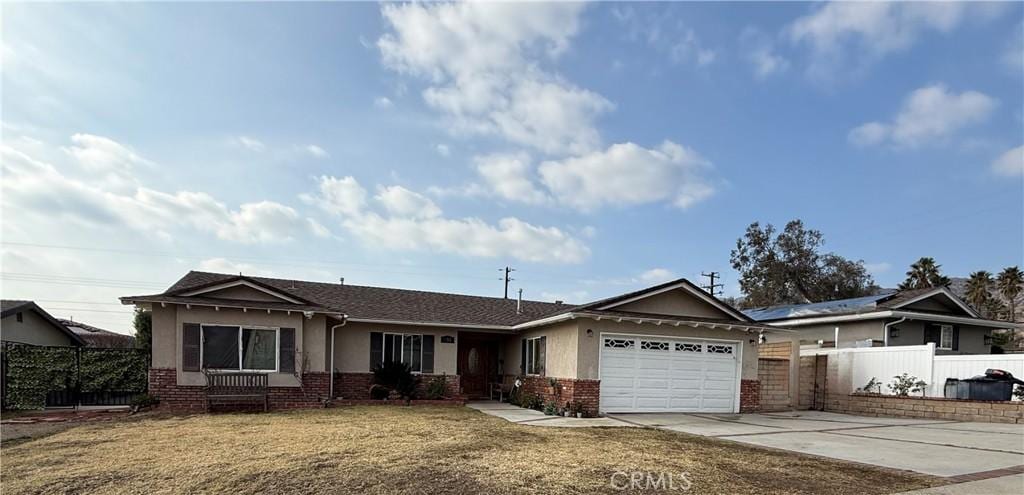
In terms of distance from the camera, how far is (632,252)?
23.8 meters

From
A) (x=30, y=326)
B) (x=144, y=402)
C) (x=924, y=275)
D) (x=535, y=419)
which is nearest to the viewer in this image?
(x=535, y=419)

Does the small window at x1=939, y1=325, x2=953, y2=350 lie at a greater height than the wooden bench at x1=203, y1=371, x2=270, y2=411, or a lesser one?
greater

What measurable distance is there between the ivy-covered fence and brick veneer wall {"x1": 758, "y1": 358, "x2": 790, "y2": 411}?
16872 mm

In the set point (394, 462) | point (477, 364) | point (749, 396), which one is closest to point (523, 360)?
point (477, 364)

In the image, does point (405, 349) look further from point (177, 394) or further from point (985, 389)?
point (985, 389)

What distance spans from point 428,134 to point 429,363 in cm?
676

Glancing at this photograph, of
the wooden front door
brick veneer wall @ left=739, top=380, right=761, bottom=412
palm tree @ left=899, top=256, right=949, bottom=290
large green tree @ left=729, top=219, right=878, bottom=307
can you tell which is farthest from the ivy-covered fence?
palm tree @ left=899, top=256, right=949, bottom=290

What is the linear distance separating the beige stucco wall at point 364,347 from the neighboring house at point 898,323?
1197cm

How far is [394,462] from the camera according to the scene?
7172 millimetres

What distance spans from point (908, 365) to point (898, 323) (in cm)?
501

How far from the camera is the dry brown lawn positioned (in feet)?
20.1

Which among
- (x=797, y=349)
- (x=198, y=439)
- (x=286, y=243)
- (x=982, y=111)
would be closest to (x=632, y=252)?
(x=797, y=349)

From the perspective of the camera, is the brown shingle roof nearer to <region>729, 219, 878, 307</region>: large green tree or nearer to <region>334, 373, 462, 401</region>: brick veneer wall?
<region>334, 373, 462, 401</region>: brick veneer wall

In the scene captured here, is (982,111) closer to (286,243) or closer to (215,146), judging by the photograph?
(215,146)
